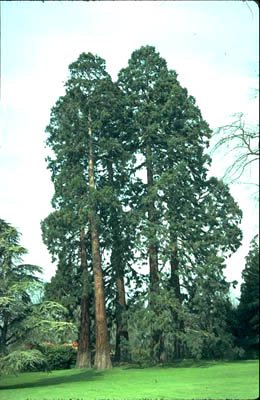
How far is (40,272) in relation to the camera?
22.6 m

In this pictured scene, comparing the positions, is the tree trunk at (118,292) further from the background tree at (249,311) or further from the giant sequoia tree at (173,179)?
the background tree at (249,311)

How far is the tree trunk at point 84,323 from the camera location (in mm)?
32469

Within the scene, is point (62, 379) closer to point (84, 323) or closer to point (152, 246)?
point (84, 323)

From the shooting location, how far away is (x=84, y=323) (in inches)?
1318

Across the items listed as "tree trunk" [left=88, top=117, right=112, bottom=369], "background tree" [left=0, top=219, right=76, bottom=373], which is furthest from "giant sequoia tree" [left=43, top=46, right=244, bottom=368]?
"background tree" [left=0, top=219, right=76, bottom=373]

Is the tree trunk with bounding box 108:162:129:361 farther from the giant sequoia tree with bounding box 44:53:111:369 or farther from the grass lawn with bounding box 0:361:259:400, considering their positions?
the grass lawn with bounding box 0:361:259:400

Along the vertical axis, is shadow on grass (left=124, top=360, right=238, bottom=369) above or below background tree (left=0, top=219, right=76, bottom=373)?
below

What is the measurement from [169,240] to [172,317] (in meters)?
4.09

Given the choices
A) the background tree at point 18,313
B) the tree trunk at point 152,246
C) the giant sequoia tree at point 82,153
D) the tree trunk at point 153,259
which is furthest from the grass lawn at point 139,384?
the tree trunk at point 152,246

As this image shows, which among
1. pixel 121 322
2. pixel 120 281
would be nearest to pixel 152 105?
pixel 120 281

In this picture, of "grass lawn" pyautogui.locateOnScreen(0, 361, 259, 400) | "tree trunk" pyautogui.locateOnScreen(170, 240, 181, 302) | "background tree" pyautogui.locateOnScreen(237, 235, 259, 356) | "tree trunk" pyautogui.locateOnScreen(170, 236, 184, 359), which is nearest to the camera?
"grass lawn" pyautogui.locateOnScreen(0, 361, 259, 400)

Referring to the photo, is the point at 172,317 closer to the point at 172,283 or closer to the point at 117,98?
the point at 172,283

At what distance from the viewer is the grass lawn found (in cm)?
1748

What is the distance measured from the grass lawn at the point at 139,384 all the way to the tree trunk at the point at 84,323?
1.34 meters
